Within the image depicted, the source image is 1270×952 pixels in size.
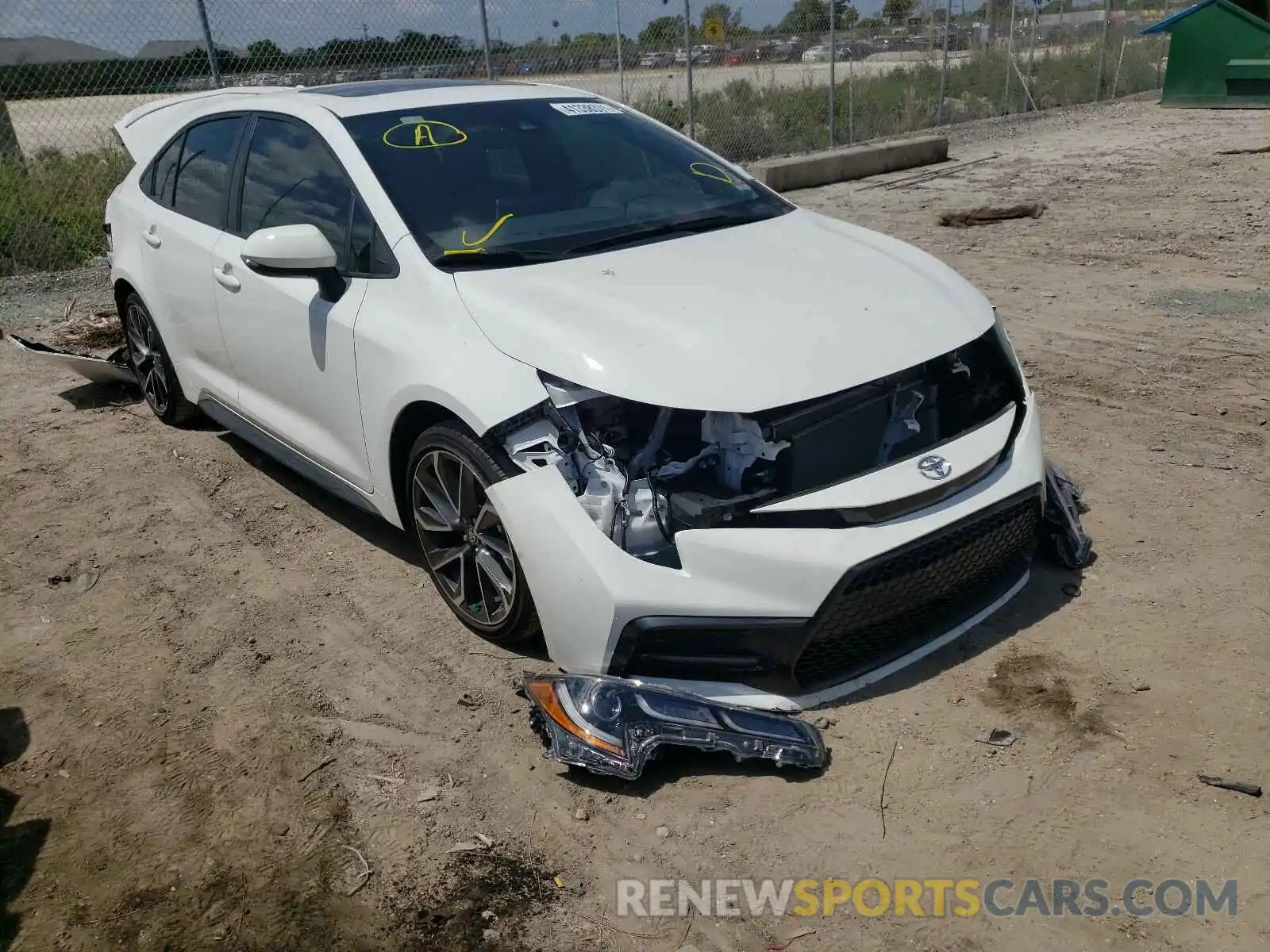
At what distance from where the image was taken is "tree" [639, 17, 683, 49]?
1321cm

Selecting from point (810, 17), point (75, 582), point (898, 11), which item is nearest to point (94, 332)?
point (75, 582)

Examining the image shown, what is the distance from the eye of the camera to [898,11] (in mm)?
18656

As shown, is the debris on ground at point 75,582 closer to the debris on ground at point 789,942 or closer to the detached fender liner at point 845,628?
the detached fender liner at point 845,628

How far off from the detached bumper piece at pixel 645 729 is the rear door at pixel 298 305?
1.42 m

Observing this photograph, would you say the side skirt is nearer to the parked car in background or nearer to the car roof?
the car roof

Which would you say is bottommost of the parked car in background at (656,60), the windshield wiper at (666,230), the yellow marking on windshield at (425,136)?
the windshield wiper at (666,230)

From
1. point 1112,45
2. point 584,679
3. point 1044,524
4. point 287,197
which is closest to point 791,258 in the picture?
point 1044,524

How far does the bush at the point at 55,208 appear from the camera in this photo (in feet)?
32.4

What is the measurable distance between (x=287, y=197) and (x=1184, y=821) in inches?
149

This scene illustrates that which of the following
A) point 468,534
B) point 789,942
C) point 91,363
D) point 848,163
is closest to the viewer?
point 789,942

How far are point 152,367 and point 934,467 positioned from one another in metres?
4.43

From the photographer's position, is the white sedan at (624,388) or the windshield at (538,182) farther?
the windshield at (538,182)

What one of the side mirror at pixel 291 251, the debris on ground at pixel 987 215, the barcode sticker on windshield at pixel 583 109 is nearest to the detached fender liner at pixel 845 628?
the side mirror at pixel 291 251

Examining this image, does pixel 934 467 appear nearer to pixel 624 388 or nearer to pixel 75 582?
pixel 624 388
